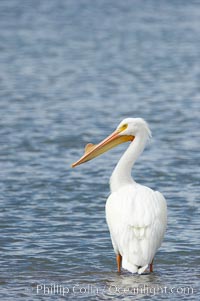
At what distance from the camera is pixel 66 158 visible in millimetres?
14133

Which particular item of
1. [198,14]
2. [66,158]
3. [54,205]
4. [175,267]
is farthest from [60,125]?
[198,14]

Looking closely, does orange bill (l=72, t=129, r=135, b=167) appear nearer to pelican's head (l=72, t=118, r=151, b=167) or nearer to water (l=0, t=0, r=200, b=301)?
pelican's head (l=72, t=118, r=151, b=167)

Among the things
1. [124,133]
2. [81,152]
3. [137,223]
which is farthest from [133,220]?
[81,152]

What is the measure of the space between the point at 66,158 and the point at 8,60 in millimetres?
12053

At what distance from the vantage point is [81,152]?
14.5m

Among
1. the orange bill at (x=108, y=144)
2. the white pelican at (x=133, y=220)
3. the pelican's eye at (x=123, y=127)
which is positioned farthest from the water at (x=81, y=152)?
the pelican's eye at (x=123, y=127)

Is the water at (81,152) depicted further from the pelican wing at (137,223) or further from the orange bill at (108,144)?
the orange bill at (108,144)

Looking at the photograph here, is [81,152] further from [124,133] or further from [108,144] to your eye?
[124,133]

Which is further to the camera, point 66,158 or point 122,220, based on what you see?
point 66,158

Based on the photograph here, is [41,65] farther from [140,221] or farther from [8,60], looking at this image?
[140,221]

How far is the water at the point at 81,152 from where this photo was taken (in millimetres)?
9086

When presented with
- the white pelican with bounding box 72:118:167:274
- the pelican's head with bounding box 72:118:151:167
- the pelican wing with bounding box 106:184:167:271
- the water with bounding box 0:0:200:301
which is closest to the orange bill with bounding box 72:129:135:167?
the pelican's head with bounding box 72:118:151:167

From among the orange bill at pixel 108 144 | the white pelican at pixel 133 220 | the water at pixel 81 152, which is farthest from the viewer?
the orange bill at pixel 108 144

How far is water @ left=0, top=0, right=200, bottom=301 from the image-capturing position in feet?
29.8
